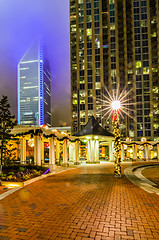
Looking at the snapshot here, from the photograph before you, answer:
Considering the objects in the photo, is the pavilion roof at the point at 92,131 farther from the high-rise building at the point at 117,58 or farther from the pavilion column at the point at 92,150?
the high-rise building at the point at 117,58

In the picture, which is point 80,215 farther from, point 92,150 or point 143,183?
point 92,150

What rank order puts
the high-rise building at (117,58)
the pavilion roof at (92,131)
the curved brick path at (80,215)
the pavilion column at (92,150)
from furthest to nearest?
the high-rise building at (117,58) < the pavilion column at (92,150) < the pavilion roof at (92,131) < the curved brick path at (80,215)

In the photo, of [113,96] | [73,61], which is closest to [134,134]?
[113,96]

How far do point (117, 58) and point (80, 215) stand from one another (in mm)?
66417

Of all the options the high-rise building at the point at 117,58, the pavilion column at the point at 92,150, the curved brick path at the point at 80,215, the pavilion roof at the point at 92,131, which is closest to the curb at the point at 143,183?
the curved brick path at the point at 80,215

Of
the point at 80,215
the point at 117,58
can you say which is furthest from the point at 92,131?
the point at 117,58

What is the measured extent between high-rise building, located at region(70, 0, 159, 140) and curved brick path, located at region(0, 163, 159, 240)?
55653 millimetres

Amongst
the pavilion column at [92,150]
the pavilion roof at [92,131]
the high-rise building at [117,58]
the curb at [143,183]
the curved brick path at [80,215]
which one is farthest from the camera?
the high-rise building at [117,58]

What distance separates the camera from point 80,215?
5.35 m

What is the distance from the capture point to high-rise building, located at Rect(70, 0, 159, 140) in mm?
62906

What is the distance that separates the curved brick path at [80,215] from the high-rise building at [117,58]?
2191 inches

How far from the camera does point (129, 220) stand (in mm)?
5000

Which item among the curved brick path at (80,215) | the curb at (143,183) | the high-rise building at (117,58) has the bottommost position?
the curb at (143,183)

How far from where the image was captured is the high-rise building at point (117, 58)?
62.9m
